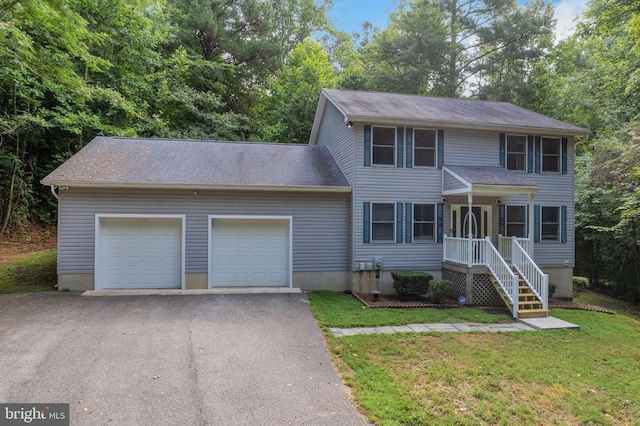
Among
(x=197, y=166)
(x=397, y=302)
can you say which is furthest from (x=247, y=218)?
(x=397, y=302)

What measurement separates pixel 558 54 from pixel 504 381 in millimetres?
25337

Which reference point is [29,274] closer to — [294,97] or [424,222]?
[424,222]

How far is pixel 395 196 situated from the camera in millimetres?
10031

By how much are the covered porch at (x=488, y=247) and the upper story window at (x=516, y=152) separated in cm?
45

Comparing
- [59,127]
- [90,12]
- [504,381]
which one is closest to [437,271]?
[504,381]

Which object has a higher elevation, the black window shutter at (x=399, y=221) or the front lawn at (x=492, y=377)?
the black window shutter at (x=399, y=221)

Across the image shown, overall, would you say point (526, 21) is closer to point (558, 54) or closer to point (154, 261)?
point (558, 54)

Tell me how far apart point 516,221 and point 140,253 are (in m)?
11.2

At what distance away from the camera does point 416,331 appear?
6648 mm

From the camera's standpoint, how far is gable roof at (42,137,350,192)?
894 centimetres

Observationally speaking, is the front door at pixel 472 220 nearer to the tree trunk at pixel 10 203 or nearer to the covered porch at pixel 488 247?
Answer: the covered porch at pixel 488 247

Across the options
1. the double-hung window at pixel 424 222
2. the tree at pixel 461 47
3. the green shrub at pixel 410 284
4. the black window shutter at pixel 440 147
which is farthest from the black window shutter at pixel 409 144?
the tree at pixel 461 47

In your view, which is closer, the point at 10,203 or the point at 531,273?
the point at 531,273

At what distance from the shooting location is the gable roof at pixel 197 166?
8938 millimetres
